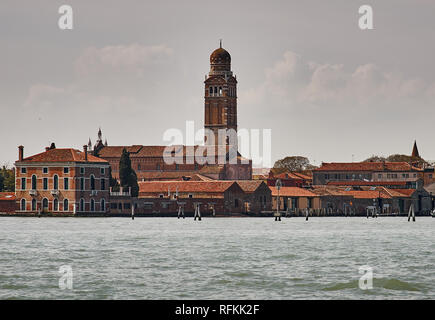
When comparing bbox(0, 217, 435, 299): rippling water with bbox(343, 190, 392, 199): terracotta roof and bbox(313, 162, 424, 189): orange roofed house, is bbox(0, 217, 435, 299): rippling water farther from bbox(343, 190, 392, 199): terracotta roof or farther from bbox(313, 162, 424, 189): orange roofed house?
bbox(313, 162, 424, 189): orange roofed house

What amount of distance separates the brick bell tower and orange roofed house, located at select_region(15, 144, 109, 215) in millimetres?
39426

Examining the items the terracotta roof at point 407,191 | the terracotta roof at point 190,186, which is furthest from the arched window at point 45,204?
the terracotta roof at point 407,191

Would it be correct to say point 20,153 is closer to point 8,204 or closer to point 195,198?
point 8,204

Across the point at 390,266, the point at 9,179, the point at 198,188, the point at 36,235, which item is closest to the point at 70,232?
the point at 36,235

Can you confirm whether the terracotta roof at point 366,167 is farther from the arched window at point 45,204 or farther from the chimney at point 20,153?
the chimney at point 20,153

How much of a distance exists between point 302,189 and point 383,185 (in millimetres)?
19145

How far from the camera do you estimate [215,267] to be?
119 feet

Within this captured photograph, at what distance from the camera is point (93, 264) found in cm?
3706

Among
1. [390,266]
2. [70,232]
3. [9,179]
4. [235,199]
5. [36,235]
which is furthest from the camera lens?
[9,179]

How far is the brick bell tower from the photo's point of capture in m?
135

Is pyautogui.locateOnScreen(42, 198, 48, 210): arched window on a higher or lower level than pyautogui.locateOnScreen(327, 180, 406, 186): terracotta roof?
lower

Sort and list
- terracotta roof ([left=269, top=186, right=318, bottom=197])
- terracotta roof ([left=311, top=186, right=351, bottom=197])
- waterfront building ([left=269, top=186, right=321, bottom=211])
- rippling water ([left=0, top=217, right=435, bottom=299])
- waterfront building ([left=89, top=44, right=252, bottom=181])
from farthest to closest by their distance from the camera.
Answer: waterfront building ([left=89, top=44, right=252, bottom=181]) → terracotta roof ([left=311, top=186, right=351, bottom=197]) → terracotta roof ([left=269, top=186, right=318, bottom=197]) → waterfront building ([left=269, top=186, right=321, bottom=211]) → rippling water ([left=0, top=217, right=435, bottom=299])

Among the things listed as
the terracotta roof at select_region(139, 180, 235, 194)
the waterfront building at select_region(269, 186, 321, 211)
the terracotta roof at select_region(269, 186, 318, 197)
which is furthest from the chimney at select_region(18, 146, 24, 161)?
the terracotta roof at select_region(269, 186, 318, 197)
